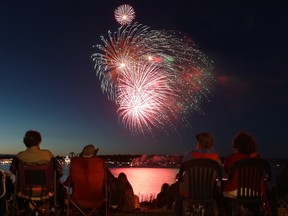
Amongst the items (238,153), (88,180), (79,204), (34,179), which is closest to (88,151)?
(88,180)

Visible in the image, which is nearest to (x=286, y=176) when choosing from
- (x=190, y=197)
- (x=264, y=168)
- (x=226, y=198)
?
(x=264, y=168)

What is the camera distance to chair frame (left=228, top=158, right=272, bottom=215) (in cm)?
579

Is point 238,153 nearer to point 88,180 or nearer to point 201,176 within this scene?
point 201,176

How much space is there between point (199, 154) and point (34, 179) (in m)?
2.40

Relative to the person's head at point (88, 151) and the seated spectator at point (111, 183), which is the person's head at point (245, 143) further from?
the person's head at point (88, 151)

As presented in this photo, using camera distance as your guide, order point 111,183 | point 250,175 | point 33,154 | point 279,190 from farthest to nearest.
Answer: point 111,183, point 33,154, point 279,190, point 250,175

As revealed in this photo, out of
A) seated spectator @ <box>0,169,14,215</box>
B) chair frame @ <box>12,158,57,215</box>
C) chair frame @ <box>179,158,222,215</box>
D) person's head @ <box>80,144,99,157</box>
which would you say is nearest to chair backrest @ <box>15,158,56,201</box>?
chair frame @ <box>12,158,57,215</box>

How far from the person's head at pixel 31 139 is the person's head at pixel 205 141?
7.90 ft

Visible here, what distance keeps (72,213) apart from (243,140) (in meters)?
2.81

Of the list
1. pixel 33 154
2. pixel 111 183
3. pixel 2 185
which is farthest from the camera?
pixel 111 183

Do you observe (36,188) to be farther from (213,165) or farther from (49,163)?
(213,165)

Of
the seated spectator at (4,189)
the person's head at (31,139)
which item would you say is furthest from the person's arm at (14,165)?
the person's head at (31,139)

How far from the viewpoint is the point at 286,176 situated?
233 inches

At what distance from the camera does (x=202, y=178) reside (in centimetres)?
584
